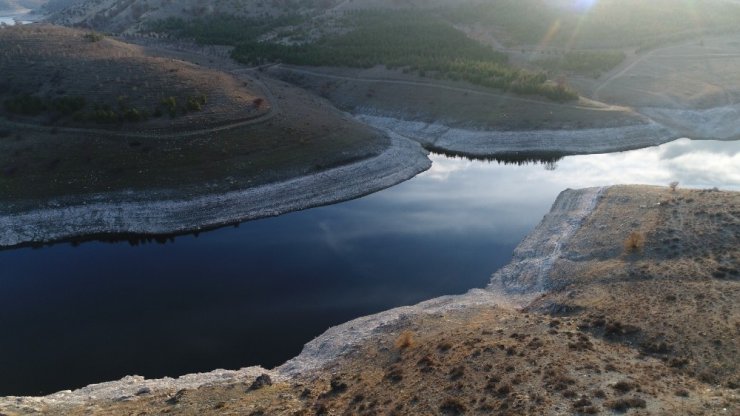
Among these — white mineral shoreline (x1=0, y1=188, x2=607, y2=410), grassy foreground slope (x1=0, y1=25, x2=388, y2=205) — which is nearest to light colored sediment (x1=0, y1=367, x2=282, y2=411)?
white mineral shoreline (x1=0, y1=188, x2=607, y2=410)

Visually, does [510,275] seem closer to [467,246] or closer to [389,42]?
[467,246]

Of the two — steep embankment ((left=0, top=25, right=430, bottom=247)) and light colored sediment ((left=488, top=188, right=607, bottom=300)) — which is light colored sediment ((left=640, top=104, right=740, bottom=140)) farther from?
steep embankment ((left=0, top=25, right=430, bottom=247))

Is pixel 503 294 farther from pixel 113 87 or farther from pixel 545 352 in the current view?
pixel 113 87

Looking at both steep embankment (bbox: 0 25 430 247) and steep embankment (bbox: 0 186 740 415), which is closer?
steep embankment (bbox: 0 186 740 415)

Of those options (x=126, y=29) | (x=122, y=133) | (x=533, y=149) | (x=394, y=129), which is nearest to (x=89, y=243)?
(x=122, y=133)

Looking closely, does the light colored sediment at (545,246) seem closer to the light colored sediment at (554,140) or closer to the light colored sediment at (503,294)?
the light colored sediment at (503,294)

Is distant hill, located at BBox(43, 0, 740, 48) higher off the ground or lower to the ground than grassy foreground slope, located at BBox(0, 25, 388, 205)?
higher

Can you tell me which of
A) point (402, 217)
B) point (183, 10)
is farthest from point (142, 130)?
point (183, 10)
